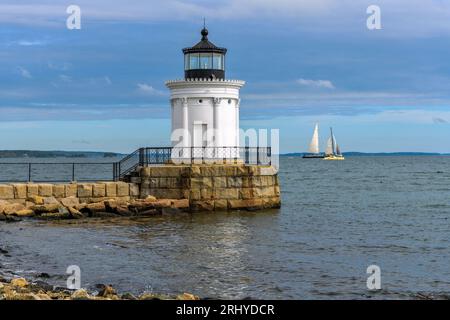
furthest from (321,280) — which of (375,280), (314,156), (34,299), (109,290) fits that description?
(314,156)

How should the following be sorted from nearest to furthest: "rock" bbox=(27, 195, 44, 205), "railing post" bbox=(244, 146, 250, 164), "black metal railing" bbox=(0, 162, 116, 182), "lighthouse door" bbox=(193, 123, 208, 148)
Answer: "rock" bbox=(27, 195, 44, 205) < "lighthouse door" bbox=(193, 123, 208, 148) < "railing post" bbox=(244, 146, 250, 164) < "black metal railing" bbox=(0, 162, 116, 182)

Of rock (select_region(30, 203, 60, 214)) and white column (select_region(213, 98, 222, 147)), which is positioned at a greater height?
white column (select_region(213, 98, 222, 147))

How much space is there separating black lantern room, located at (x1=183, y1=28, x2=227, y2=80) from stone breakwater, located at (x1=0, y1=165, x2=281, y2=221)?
13.4 ft

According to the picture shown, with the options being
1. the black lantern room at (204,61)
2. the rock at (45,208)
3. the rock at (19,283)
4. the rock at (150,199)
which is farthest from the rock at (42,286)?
the black lantern room at (204,61)

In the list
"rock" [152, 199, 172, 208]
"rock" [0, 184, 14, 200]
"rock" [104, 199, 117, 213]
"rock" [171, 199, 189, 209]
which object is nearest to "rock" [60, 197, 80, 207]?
"rock" [104, 199, 117, 213]

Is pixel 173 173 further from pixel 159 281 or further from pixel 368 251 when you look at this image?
pixel 159 281

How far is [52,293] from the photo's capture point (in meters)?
12.4

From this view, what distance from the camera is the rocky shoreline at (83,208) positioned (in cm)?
2419

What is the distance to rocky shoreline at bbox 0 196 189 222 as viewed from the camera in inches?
952

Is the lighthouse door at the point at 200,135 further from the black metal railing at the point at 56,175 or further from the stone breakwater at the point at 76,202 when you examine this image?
the black metal railing at the point at 56,175

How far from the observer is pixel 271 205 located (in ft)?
92.1

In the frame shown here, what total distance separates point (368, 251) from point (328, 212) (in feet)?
42.2

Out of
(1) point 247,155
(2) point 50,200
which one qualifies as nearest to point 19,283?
(2) point 50,200

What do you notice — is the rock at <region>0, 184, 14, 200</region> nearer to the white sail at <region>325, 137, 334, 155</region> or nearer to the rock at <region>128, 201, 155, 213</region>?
the rock at <region>128, 201, 155, 213</region>
